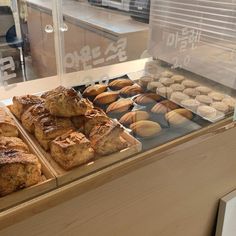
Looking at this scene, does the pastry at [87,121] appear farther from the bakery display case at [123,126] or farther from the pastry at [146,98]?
the pastry at [146,98]

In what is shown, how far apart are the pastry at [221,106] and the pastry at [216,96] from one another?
0.03m

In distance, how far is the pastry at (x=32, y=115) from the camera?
77 cm

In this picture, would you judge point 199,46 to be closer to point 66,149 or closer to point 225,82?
point 225,82

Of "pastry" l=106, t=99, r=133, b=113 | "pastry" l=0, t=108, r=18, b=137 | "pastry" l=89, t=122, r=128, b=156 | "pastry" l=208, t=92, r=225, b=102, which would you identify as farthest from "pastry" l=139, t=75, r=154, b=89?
"pastry" l=0, t=108, r=18, b=137

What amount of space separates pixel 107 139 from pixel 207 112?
A: 46 centimetres

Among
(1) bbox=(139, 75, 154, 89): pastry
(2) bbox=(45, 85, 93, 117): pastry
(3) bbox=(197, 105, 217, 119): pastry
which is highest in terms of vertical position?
(2) bbox=(45, 85, 93, 117): pastry

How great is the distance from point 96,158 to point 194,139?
37 cm

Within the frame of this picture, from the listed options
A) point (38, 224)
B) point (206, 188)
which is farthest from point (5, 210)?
point (206, 188)

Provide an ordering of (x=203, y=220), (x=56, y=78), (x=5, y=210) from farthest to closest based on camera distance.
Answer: (x=203, y=220), (x=56, y=78), (x=5, y=210)

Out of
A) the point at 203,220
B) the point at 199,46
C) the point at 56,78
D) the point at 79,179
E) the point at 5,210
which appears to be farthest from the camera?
the point at 203,220

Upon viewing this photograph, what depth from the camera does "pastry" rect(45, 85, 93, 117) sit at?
30.1 inches

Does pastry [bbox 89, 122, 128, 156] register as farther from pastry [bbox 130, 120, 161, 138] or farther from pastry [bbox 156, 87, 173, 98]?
pastry [bbox 156, 87, 173, 98]

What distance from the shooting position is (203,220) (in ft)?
4.21

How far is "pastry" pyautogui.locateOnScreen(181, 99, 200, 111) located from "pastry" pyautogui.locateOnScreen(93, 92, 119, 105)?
256mm
